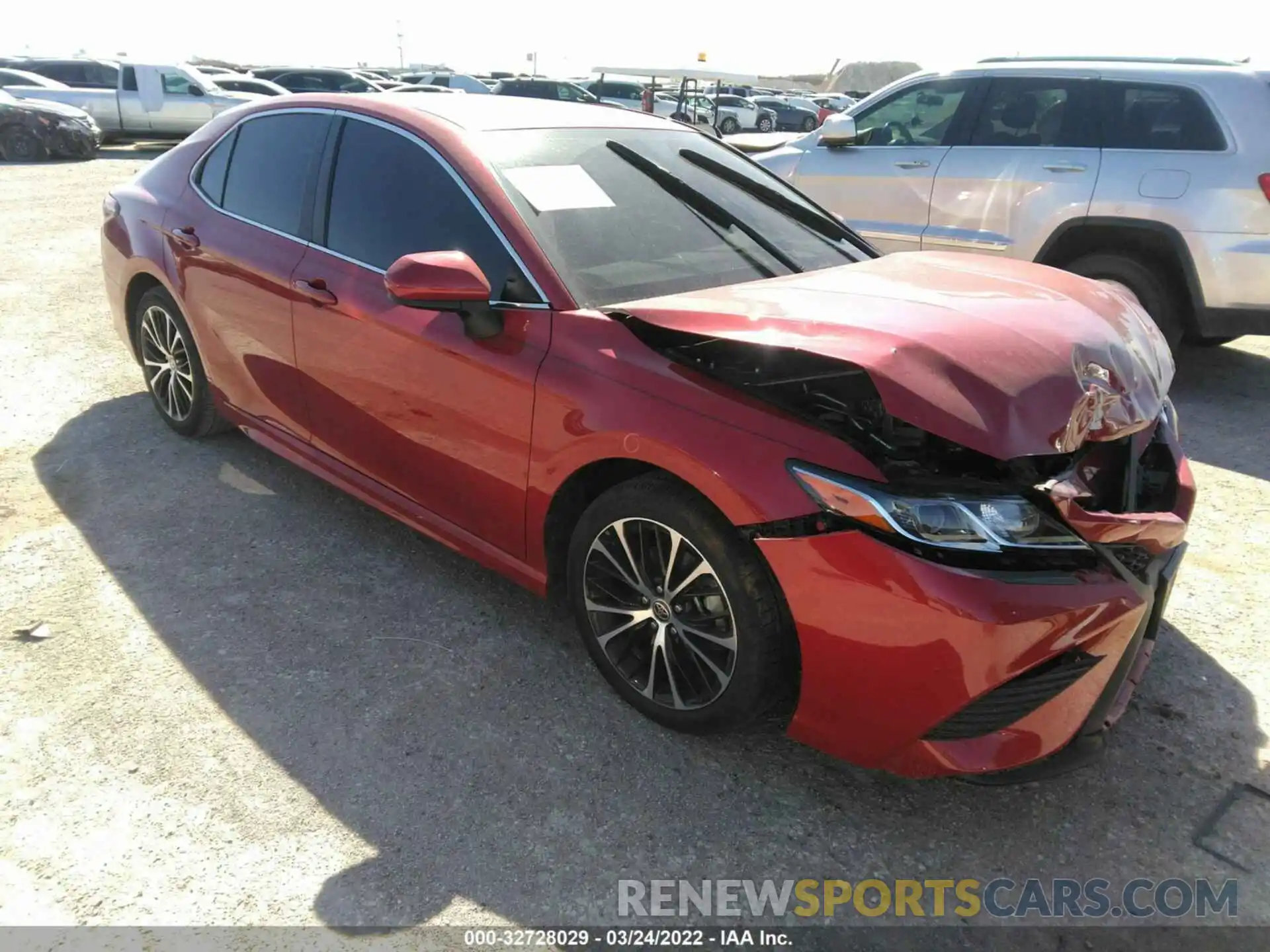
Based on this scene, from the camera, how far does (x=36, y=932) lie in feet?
6.79

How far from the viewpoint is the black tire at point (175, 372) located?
4312mm

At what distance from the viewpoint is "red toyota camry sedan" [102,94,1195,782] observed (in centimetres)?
217

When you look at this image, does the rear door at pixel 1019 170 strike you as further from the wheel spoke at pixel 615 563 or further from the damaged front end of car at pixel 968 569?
the wheel spoke at pixel 615 563

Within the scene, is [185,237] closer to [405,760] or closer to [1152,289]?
[405,760]

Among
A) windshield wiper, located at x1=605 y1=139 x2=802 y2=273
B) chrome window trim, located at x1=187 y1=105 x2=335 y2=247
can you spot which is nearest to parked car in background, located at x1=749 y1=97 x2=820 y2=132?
chrome window trim, located at x1=187 y1=105 x2=335 y2=247

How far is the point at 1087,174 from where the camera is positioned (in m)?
5.82

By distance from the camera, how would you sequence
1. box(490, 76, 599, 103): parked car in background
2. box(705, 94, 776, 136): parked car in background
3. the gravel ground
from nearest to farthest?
the gravel ground → box(490, 76, 599, 103): parked car in background → box(705, 94, 776, 136): parked car in background

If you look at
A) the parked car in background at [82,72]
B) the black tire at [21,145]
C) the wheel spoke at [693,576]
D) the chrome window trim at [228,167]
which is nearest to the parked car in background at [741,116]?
the parked car in background at [82,72]

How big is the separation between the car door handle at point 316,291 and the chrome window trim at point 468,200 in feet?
0.41

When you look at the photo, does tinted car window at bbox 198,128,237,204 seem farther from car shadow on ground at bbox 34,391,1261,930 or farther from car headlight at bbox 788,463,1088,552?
car headlight at bbox 788,463,1088,552

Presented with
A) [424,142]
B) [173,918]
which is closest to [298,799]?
[173,918]

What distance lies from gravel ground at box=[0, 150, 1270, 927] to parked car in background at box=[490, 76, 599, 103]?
71.8 ft

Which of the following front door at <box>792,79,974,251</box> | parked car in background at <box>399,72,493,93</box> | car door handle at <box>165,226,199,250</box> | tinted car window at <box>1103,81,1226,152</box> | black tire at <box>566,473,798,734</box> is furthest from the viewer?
parked car in background at <box>399,72,493,93</box>

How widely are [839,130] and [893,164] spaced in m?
0.46
